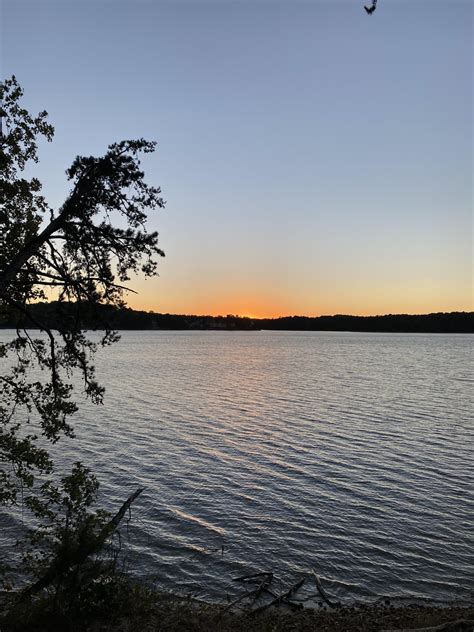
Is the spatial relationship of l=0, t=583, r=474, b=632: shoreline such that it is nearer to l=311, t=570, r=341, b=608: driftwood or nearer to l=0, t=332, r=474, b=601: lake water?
l=311, t=570, r=341, b=608: driftwood

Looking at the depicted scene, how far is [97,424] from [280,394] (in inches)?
1016

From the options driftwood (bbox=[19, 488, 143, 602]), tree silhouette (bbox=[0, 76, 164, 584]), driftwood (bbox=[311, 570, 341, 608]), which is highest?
tree silhouette (bbox=[0, 76, 164, 584])

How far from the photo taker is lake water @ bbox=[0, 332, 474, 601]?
1678 centimetres

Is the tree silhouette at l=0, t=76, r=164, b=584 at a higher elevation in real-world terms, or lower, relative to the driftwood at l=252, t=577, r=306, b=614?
higher

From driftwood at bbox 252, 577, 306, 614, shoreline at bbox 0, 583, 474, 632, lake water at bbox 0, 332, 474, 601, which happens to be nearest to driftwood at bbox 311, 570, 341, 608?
shoreline at bbox 0, 583, 474, 632

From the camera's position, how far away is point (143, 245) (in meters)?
11.6

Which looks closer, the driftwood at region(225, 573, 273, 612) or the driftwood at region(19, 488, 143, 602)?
the driftwood at region(19, 488, 143, 602)

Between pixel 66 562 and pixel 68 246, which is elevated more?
pixel 68 246

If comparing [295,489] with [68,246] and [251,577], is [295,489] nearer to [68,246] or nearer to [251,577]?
[251,577]

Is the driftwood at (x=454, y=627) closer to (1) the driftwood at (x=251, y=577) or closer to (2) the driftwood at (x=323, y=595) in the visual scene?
(2) the driftwood at (x=323, y=595)

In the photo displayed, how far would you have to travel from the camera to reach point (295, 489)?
24156 millimetres

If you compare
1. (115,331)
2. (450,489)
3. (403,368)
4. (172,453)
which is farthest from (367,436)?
(403,368)

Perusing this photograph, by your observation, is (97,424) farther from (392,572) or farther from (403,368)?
(403,368)

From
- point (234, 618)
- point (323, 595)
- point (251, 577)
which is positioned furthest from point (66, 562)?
point (323, 595)
